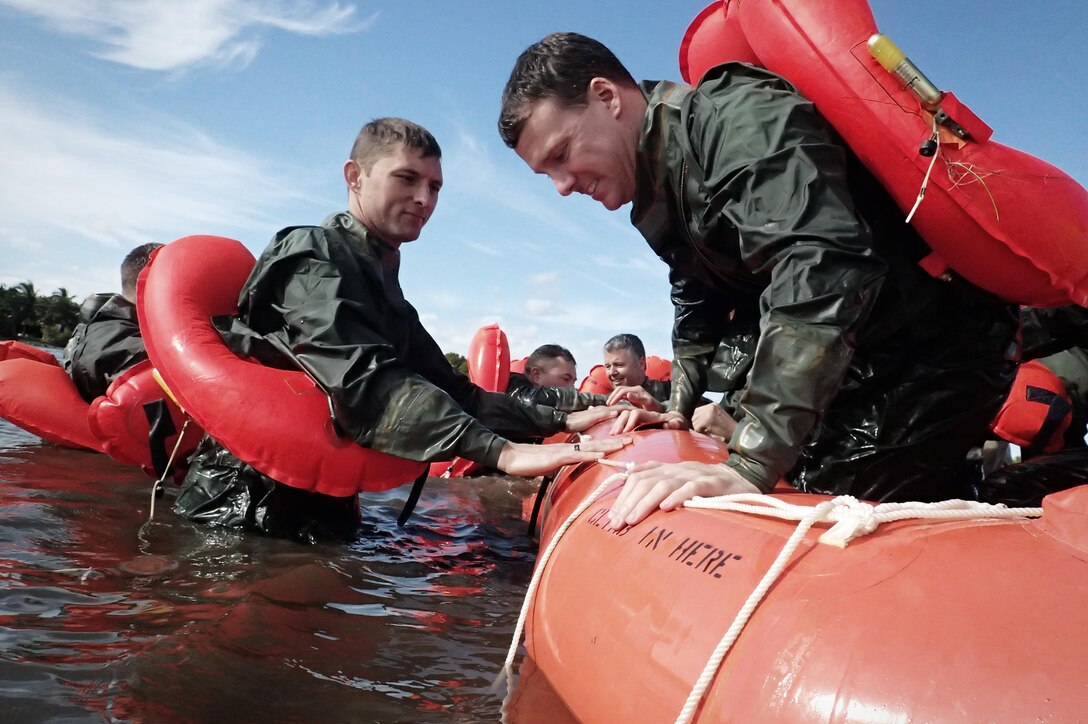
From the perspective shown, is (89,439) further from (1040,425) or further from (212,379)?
(1040,425)

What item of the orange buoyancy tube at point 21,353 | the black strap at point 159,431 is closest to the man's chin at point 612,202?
the black strap at point 159,431

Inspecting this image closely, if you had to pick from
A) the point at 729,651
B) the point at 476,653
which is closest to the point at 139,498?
the point at 476,653

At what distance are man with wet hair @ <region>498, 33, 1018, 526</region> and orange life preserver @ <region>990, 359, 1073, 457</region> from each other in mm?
2254

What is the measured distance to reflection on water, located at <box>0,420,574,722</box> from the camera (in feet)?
5.45

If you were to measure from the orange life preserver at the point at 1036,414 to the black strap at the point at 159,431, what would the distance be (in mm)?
4540

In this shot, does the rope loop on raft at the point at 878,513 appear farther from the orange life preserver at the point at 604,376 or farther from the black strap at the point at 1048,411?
the orange life preserver at the point at 604,376

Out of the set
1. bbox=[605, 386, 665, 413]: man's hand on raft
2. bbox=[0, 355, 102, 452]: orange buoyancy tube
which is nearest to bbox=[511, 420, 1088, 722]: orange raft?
bbox=[605, 386, 665, 413]: man's hand on raft

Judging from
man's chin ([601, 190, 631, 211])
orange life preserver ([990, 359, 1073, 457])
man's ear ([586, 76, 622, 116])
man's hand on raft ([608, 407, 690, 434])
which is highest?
man's ear ([586, 76, 622, 116])

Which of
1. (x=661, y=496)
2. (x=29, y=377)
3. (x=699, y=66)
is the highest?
(x=699, y=66)

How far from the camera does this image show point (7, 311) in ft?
94.0

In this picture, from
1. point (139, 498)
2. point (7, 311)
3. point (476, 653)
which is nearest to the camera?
point (476, 653)

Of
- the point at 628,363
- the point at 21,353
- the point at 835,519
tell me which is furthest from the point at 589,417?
the point at 21,353

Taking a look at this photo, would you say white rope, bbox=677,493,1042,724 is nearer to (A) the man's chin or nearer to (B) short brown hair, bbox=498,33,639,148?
(A) the man's chin

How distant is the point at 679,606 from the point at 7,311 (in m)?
34.8
